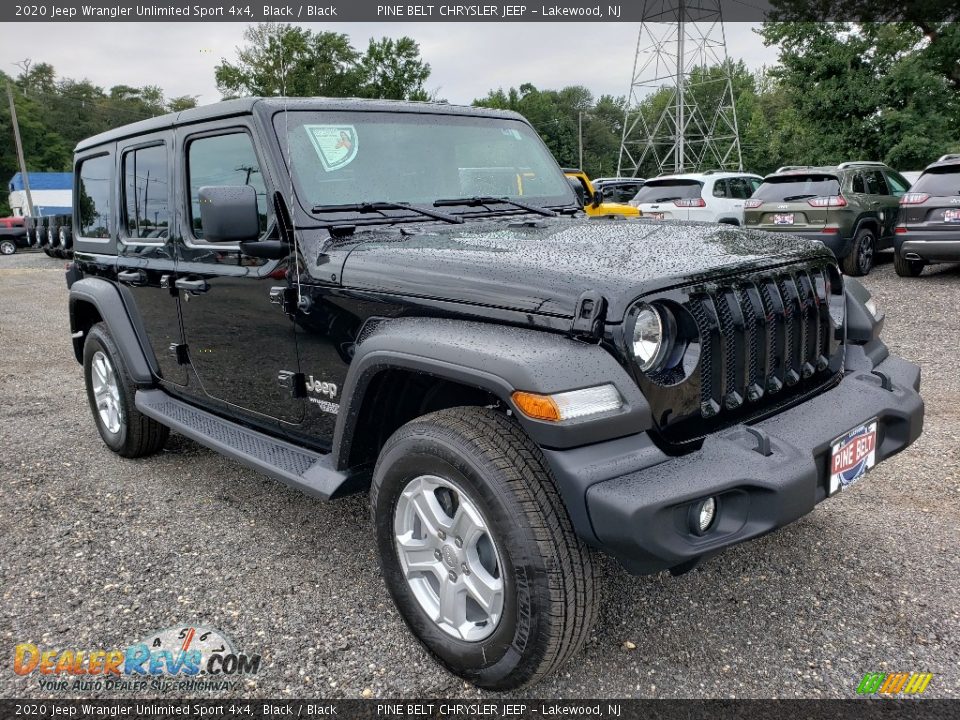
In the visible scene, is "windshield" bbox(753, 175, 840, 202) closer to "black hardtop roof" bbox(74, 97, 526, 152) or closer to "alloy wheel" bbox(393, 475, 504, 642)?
"black hardtop roof" bbox(74, 97, 526, 152)

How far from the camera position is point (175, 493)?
4133 mm

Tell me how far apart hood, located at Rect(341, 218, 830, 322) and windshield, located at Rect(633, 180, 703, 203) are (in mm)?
10642

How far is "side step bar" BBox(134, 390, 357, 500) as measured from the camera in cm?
281

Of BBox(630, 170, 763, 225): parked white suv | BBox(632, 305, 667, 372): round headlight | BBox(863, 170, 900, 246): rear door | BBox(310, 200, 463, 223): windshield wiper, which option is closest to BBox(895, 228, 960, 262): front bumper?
BBox(863, 170, 900, 246): rear door

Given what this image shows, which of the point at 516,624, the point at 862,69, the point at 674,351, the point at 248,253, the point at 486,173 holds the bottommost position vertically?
the point at 516,624

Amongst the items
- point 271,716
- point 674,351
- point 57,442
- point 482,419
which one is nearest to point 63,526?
point 57,442

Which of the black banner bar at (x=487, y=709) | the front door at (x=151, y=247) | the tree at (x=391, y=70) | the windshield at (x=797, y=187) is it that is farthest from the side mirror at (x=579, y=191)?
the tree at (x=391, y=70)

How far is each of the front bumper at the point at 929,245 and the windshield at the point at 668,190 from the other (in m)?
3.86

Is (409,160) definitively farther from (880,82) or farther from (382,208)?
(880,82)

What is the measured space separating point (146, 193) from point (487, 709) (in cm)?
319

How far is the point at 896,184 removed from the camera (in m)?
12.5

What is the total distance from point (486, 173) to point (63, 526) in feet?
8.91

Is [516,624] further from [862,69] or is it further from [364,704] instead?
[862,69]

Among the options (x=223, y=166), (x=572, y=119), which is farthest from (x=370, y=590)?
(x=572, y=119)
